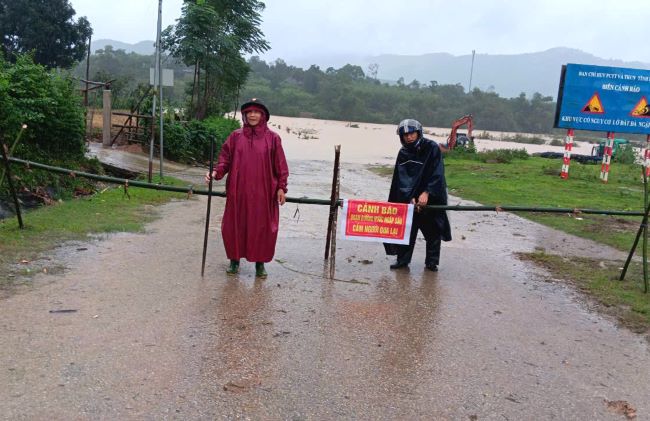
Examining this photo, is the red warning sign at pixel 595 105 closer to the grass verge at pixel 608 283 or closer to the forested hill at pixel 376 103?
the grass verge at pixel 608 283

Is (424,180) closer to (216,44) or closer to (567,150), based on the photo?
(567,150)

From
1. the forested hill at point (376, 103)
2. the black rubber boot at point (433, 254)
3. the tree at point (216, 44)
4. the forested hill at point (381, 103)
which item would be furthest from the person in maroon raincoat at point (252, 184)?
the forested hill at point (381, 103)

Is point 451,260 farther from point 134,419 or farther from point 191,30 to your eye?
point 191,30

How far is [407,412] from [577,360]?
5.28ft

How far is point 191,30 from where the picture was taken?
22234mm

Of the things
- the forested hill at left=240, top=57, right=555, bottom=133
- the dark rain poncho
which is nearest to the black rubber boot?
the dark rain poncho

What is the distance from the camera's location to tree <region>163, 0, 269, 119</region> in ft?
72.8

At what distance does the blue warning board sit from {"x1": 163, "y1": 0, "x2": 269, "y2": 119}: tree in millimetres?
12736

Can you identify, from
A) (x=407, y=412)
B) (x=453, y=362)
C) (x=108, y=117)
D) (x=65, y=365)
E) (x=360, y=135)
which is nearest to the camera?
(x=407, y=412)

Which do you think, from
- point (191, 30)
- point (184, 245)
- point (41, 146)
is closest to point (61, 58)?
point (191, 30)

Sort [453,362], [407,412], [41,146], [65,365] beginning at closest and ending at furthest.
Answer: [407,412] < [65,365] < [453,362] < [41,146]

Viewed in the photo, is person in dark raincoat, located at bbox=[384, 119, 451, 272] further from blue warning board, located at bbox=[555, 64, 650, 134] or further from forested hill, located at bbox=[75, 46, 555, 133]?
forested hill, located at bbox=[75, 46, 555, 133]

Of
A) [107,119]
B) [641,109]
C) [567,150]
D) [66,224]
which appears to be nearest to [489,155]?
[567,150]

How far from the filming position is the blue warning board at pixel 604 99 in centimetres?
1780
